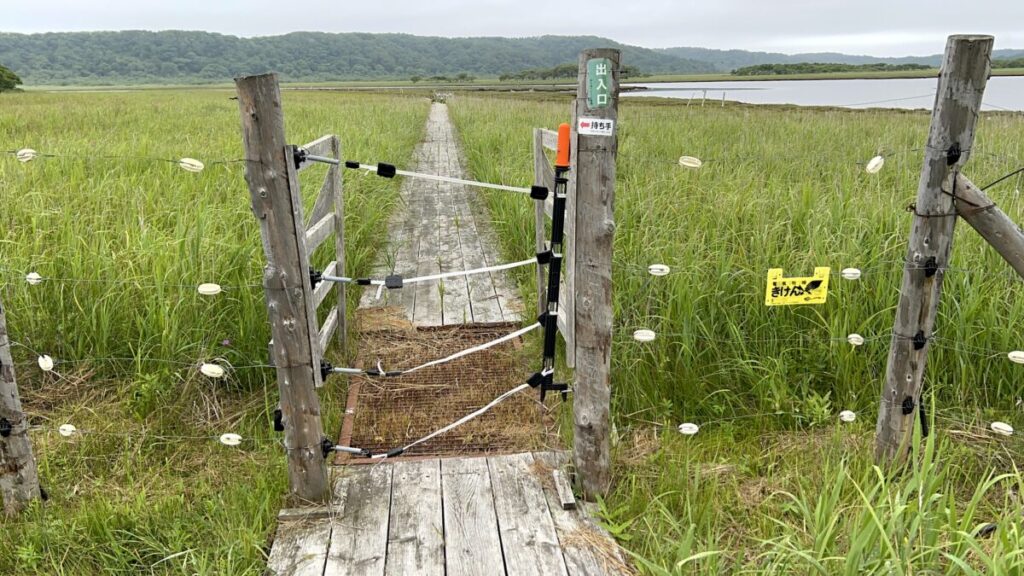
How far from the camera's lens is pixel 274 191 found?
2.33m

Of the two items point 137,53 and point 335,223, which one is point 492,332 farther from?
point 137,53

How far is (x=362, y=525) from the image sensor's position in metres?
2.54

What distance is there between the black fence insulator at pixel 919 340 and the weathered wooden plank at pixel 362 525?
89.0 inches

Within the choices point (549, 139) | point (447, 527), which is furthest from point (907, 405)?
point (549, 139)

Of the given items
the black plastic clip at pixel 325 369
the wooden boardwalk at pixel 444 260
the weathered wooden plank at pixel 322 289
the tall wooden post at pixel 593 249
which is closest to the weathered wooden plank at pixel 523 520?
the tall wooden post at pixel 593 249

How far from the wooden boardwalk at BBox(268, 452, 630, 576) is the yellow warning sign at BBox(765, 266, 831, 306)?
4.07ft

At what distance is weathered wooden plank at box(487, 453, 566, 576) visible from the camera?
231 cm

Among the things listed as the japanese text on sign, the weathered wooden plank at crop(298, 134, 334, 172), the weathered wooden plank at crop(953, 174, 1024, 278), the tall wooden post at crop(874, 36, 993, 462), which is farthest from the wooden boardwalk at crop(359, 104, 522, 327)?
the weathered wooden plank at crop(953, 174, 1024, 278)

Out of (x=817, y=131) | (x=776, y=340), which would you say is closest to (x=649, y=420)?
(x=776, y=340)

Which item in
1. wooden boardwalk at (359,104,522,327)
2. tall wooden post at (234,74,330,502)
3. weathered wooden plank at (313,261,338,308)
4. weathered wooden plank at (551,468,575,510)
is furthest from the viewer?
wooden boardwalk at (359,104,522,327)

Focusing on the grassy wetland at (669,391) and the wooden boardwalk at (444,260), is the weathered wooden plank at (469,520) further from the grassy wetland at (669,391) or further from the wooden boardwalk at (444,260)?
the wooden boardwalk at (444,260)

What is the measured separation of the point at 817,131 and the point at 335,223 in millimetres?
9374

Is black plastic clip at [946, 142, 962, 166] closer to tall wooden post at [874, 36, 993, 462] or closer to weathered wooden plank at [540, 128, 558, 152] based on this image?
tall wooden post at [874, 36, 993, 462]

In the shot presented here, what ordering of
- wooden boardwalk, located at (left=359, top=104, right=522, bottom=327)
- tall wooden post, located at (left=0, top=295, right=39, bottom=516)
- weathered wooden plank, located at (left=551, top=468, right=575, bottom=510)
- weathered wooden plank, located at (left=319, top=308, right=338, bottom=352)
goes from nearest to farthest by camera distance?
tall wooden post, located at (left=0, top=295, right=39, bottom=516) → weathered wooden plank, located at (left=551, top=468, right=575, bottom=510) → weathered wooden plank, located at (left=319, top=308, right=338, bottom=352) → wooden boardwalk, located at (left=359, top=104, right=522, bottom=327)
